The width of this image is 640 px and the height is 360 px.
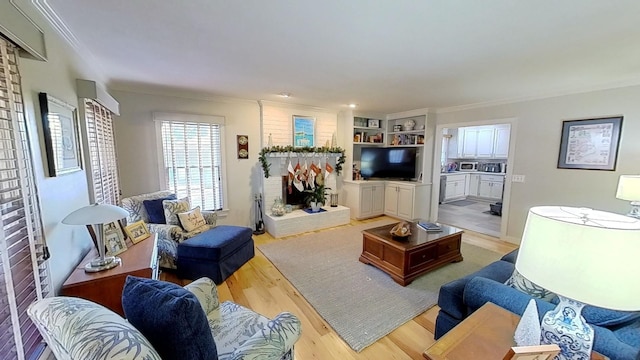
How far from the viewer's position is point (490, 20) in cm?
165

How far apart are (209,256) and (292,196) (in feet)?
7.60

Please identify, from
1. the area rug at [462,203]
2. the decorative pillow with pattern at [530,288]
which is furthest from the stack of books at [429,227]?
the area rug at [462,203]

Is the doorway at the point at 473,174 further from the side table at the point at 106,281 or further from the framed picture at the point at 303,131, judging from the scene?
the side table at the point at 106,281

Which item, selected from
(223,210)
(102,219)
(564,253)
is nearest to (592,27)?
(564,253)

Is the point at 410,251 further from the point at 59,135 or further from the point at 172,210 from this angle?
the point at 59,135

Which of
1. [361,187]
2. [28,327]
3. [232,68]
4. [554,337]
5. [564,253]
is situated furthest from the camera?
[361,187]

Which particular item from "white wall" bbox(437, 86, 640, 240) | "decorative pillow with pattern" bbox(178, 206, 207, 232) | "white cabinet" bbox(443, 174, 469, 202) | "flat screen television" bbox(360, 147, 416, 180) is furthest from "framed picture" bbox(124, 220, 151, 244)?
"white cabinet" bbox(443, 174, 469, 202)

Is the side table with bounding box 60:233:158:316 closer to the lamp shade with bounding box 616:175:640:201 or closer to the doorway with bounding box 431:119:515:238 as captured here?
the lamp shade with bounding box 616:175:640:201

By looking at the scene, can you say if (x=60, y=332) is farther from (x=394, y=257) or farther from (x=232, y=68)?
(x=394, y=257)

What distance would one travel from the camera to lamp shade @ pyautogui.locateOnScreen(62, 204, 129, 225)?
161 cm

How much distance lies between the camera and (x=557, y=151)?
11.8 ft

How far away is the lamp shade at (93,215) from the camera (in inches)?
63.2

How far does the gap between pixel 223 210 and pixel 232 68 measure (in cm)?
246

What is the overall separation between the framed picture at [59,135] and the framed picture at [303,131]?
10.3 ft
